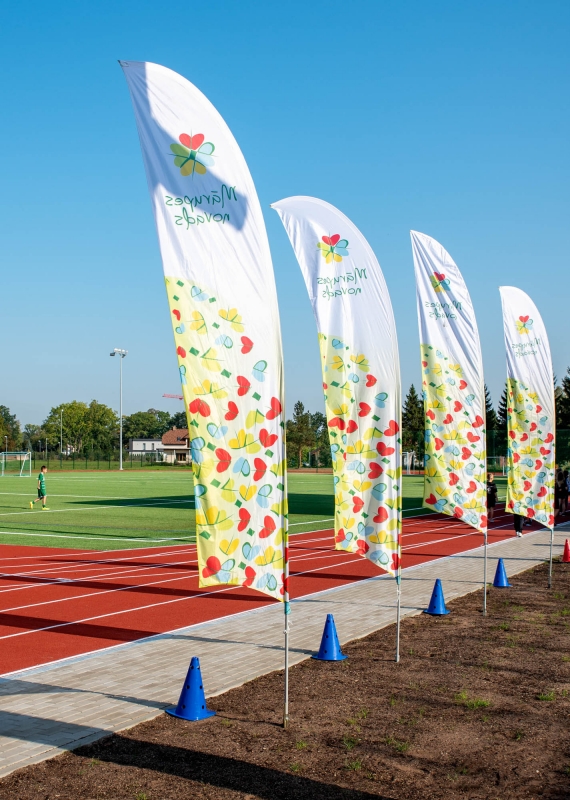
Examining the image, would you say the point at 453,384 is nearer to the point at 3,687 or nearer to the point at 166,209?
the point at 166,209

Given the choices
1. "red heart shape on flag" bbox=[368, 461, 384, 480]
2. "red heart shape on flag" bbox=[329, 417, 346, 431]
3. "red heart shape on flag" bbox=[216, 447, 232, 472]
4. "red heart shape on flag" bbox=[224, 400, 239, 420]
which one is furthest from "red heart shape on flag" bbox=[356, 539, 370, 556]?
"red heart shape on flag" bbox=[224, 400, 239, 420]

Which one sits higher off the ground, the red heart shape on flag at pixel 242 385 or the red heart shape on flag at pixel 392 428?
the red heart shape on flag at pixel 242 385

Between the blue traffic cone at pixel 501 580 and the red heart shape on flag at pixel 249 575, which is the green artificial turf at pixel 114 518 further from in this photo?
the red heart shape on flag at pixel 249 575

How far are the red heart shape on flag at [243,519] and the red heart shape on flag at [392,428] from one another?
3.45 m

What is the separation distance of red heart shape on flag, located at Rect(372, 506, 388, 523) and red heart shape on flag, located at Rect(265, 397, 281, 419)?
334cm

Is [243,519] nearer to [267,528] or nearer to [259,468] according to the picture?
[267,528]

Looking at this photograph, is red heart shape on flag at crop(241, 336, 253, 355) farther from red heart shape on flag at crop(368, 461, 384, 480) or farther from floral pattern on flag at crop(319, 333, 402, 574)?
red heart shape on flag at crop(368, 461, 384, 480)

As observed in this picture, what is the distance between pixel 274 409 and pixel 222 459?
64 cm

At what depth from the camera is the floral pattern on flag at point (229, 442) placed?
6.56m

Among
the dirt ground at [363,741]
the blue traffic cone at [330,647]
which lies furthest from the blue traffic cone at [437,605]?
the blue traffic cone at [330,647]

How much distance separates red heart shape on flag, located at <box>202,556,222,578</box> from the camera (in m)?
6.64

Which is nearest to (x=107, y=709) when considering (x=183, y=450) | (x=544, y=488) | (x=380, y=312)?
(x=380, y=312)

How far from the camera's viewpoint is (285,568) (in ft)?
22.6

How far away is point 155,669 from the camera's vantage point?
27.0 feet
